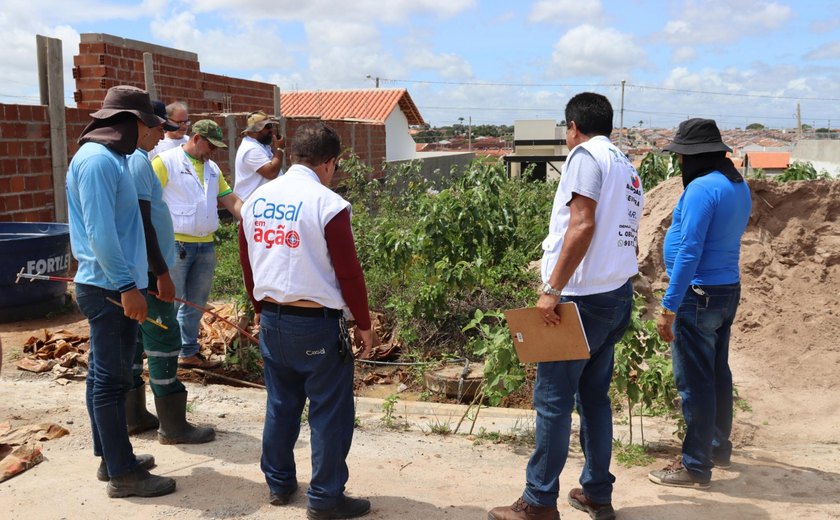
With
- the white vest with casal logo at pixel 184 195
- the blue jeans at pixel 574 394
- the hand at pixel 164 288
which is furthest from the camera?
the white vest with casal logo at pixel 184 195

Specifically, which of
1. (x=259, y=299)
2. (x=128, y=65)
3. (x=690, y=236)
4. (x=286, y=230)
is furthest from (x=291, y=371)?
(x=128, y=65)

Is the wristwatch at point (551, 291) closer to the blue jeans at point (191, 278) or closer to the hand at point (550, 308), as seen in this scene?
the hand at point (550, 308)

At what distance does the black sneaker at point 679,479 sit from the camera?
3.89 m

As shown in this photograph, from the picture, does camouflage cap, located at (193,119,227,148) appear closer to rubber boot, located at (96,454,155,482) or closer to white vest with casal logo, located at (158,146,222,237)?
white vest with casal logo, located at (158,146,222,237)

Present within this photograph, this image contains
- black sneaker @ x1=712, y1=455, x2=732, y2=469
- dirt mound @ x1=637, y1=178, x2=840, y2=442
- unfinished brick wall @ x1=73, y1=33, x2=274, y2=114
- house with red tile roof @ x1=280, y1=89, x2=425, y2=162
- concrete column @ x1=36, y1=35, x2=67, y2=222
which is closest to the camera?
black sneaker @ x1=712, y1=455, x2=732, y2=469

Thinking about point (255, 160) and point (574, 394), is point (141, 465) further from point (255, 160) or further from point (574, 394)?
point (255, 160)

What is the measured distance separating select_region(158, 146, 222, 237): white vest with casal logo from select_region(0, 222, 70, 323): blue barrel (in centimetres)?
209

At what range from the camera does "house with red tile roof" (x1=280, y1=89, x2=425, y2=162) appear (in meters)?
32.2

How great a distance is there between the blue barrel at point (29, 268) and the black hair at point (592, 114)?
5.22m

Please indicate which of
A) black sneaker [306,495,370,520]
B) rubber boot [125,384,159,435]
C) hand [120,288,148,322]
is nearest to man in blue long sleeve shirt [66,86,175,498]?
hand [120,288,148,322]

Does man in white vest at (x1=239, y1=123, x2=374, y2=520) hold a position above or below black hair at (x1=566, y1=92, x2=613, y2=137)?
below

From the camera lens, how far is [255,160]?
6531 mm

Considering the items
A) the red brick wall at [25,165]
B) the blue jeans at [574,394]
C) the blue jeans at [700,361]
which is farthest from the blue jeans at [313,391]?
the red brick wall at [25,165]

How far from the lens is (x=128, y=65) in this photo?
10758mm
